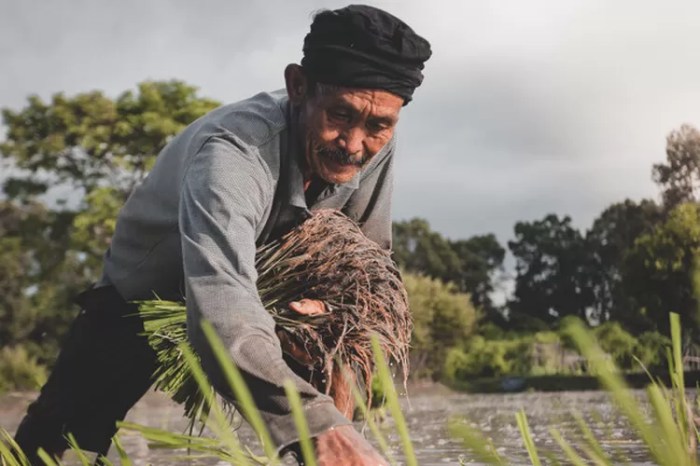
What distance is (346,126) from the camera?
8.80ft

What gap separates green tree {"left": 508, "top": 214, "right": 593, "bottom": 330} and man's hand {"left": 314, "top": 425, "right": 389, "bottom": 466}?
6156 cm

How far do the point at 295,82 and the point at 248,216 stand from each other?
1.97 ft

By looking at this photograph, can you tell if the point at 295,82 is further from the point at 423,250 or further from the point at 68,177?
the point at 423,250

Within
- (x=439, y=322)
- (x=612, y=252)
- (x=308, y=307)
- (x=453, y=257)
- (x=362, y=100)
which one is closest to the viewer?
(x=362, y=100)

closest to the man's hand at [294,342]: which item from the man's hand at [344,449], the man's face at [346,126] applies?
the man's face at [346,126]

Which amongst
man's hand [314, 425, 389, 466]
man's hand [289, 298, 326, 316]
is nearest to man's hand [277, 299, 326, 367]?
man's hand [289, 298, 326, 316]

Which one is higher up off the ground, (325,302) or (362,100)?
(362,100)

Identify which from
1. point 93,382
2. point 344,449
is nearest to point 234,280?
point 344,449

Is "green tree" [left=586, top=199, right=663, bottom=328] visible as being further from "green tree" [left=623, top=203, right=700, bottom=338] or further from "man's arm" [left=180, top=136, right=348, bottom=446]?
"man's arm" [left=180, top=136, right=348, bottom=446]

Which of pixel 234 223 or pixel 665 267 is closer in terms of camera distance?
pixel 234 223

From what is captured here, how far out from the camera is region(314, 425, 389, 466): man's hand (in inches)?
66.3

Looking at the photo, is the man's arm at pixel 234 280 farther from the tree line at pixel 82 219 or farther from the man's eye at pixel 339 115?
the tree line at pixel 82 219

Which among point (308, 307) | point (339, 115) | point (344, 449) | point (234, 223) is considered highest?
point (339, 115)

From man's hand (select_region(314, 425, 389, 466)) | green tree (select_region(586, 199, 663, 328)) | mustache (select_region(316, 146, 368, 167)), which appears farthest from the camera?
green tree (select_region(586, 199, 663, 328))
